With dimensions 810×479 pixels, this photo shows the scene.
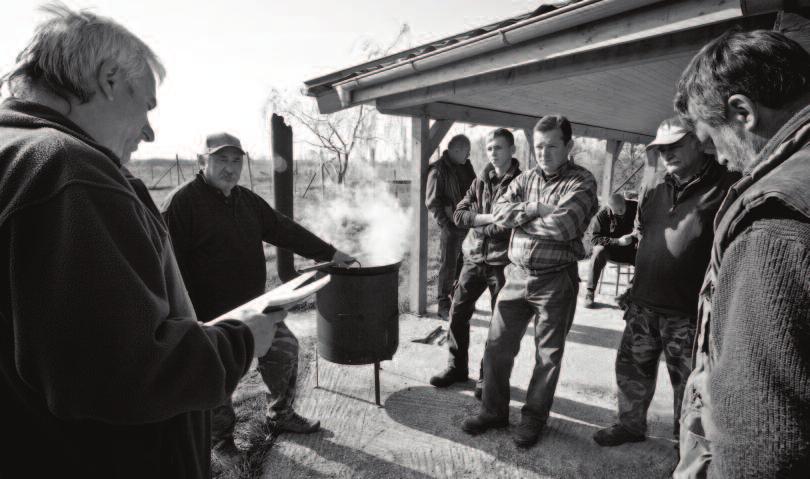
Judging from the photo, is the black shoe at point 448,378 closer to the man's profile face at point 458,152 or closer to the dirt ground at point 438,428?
the dirt ground at point 438,428

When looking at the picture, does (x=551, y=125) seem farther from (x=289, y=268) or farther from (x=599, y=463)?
(x=289, y=268)

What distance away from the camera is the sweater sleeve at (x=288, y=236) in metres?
3.12

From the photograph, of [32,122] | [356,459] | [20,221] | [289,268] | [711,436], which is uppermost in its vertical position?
[32,122]

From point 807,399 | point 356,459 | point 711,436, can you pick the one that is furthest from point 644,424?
point 807,399

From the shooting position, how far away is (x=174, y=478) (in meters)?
1.17

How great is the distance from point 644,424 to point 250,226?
10.2ft

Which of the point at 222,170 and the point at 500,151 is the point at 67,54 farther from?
the point at 500,151

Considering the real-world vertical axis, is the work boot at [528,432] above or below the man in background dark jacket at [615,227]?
below

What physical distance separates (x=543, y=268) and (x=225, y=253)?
2145mm

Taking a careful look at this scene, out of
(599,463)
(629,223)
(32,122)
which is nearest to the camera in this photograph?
(32,122)

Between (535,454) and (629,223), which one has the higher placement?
(629,223)

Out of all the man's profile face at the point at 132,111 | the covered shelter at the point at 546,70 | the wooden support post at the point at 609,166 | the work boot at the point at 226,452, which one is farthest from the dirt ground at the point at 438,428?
the wooden support post at the point at 609,166

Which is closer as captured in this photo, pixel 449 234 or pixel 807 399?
pixel 807 399

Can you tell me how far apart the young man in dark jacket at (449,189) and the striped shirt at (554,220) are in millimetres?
2027
